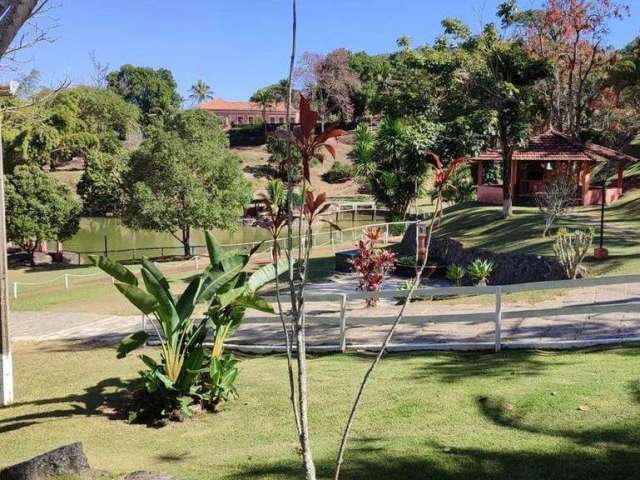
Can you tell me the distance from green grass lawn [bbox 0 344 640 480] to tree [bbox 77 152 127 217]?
34.9m

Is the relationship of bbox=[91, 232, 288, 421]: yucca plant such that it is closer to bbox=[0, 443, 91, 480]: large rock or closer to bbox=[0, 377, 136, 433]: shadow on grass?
bbox=[0, 377, 136, 433]: shadow on grass

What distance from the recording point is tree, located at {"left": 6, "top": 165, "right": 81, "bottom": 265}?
27812 mm

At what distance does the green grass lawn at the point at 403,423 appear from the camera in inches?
180

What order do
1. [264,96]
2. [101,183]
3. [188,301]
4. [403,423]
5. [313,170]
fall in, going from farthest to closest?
[264,96] → [313,170] → [101,183] → [188,301] → [403,423]

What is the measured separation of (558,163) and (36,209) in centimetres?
2379

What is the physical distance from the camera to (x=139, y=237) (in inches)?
1702

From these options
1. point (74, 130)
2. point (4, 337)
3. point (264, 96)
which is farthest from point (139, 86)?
point (4, 337)

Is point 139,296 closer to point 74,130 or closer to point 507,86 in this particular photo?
point 507,86

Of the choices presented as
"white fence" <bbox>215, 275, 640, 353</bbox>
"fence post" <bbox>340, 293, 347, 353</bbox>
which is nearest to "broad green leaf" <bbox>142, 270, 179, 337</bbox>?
"white fence" <bbox>215, 275, 640, 353</bbox>

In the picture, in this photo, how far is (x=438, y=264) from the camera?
749 inches

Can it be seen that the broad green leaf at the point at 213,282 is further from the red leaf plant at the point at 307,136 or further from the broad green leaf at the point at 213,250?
the red leaf plant at the point at 307,136

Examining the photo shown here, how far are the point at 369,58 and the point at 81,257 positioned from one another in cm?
6129

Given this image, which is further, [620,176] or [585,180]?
[620,176]

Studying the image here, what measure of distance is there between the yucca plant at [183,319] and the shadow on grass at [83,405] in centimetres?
60
